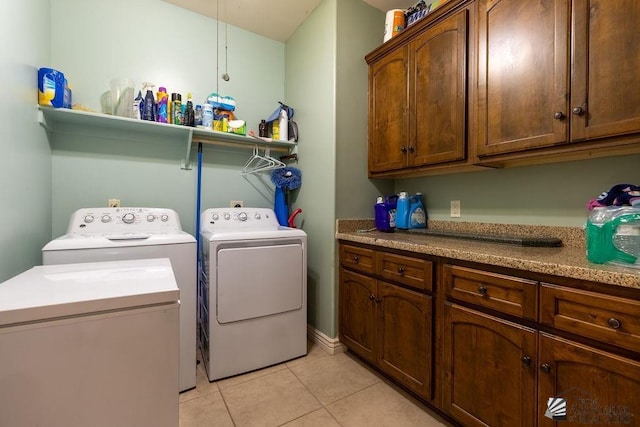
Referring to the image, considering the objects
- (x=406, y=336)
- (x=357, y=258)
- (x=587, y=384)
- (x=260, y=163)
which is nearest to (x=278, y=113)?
(x=260, y=163)

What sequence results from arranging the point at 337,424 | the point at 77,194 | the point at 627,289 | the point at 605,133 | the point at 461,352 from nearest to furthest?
1. the point at 627,289
2. the point at 605,133
3. the point at 461,352
4. the point at 337,424
5. the point at 77,194

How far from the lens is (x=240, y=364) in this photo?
73.7 inches

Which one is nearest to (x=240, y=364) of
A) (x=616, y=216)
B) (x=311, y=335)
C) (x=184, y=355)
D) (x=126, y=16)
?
(x=184, y=355)

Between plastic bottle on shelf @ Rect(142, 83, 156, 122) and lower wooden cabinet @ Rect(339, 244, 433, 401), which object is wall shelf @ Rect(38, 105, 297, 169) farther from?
lower wooden cabinet @ Rect(339, 244, 433, 401)

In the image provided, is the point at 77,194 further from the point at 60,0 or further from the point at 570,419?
the point at 570,419

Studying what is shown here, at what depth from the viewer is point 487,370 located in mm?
1212

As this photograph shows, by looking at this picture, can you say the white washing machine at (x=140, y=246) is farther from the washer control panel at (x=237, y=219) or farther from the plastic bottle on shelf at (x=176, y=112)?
the plastic bottle on shelf at (x=176, y=112)

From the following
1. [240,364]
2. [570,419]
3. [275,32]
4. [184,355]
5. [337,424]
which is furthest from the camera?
[275,32]

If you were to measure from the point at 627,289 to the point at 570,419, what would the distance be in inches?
19.3

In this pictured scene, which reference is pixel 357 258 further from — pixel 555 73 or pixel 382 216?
pixel 555 73

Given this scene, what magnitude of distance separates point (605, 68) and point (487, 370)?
132 centimetres

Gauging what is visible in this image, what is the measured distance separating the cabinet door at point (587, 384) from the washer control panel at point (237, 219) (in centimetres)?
187

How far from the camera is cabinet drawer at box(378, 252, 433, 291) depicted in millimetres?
1469

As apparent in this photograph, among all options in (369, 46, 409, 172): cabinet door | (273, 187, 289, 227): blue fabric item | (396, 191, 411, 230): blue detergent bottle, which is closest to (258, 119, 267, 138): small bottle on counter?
(273, 187, 289, 227): blue fabric item
